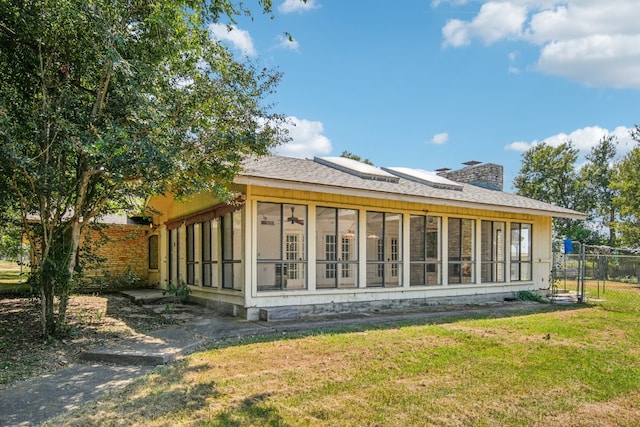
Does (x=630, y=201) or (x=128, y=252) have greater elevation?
(x=630, y=201)

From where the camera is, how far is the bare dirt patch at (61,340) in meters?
5.19

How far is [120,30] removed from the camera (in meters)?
5.80

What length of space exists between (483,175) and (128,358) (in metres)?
14.2

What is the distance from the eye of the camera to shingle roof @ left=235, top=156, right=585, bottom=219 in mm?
7919

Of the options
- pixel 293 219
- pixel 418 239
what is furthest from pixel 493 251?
pixel 293 219

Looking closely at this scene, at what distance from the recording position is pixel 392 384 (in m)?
4.42

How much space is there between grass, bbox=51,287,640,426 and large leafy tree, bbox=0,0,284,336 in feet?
8.89

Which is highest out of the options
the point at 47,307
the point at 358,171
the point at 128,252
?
the point at 358,171

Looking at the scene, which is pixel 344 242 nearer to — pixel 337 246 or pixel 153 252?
pixel 337 246

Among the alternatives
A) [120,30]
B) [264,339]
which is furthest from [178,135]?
[264,339]

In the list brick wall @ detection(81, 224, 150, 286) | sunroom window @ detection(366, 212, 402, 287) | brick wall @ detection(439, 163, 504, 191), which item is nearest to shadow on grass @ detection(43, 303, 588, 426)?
sunroom window @ detection(366, 212, 402, 287)

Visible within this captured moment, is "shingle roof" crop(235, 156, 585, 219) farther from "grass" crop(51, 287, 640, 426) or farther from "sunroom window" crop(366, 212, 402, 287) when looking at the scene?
"grass" crop(51, 287, 640, 426)

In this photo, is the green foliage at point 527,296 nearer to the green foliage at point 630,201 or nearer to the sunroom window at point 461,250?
the sunroom window at point 461,250

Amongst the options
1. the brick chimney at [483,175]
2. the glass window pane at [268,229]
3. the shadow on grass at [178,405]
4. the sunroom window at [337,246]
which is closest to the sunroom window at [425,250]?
the sunroom window at [337,246]
